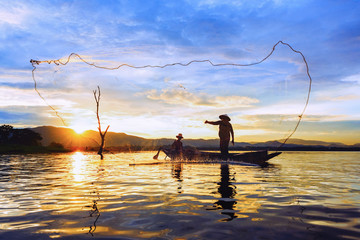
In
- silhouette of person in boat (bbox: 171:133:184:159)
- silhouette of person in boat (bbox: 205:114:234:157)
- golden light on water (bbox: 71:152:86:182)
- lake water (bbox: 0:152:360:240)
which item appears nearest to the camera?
lake water (bbox: 0:152:360:240)

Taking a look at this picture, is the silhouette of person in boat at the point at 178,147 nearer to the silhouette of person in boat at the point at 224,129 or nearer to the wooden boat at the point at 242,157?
the wooden boat at the point at 242,157

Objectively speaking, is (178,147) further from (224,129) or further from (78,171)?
(78,171)

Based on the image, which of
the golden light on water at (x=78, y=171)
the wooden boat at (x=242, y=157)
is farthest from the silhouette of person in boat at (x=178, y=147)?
the golden light on water at (x=78, y=171)

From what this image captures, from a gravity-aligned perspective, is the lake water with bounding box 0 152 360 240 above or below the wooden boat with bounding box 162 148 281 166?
below

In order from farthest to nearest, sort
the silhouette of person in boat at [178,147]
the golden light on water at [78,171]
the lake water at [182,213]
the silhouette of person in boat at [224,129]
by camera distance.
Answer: the silhouette of person in boat at [178,147] < the silhouette of person in boat at [224,129] < the golden light on water at [78,171] < the lake water at [182,213]

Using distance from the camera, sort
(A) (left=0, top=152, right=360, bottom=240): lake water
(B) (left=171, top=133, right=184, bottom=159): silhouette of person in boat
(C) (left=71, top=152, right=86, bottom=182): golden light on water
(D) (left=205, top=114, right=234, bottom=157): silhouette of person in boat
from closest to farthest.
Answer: (A) (left=0, top=152, right=360, bottom=240): lake water → (C) (left=71, top=152, right=86, bottom=182): golden light on water → (D) (left=205, top=114, right=234, bottom=157): silhouette of person in boat → (B) (left=171, top=133, right=184, bottom=159): silhouette of person in boat

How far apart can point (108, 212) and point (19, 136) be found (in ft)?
259

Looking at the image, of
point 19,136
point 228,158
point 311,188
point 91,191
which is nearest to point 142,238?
point 91,191

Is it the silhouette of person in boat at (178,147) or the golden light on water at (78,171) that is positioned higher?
the silhouette of person in boat at (178,147)

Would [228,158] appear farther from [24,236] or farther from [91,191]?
[24,236]

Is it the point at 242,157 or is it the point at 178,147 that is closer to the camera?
the point at 242,157

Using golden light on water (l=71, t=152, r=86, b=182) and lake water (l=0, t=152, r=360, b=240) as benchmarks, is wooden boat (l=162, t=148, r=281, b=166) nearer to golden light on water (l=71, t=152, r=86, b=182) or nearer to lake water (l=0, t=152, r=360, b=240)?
golden light on water (l=71, t=152, r=86, b=182)

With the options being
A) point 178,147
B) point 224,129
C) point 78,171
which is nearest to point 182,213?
point 78,171

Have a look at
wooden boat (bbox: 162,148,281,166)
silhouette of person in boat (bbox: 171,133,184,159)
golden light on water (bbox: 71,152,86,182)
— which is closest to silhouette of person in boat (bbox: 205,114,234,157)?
wooden boat (bbox: 162,148,281,166)
